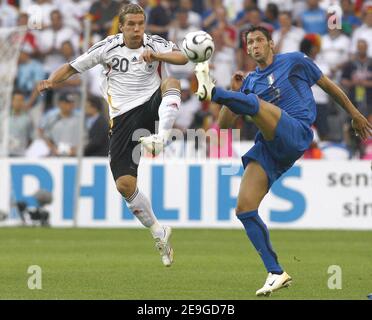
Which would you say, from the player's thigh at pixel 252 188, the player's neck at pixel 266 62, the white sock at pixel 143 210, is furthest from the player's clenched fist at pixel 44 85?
the player's thigh at pixel 252 188

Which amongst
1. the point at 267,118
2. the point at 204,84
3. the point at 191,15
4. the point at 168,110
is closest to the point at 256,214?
the point at 267,118

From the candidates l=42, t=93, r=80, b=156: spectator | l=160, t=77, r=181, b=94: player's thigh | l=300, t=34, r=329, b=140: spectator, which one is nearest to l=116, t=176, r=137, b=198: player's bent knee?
l=160, t=77, r=181, b=94: player's thigh

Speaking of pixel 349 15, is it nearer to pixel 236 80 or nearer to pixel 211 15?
pixel 211 15

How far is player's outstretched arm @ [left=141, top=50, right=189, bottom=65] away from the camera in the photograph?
11.9 meters

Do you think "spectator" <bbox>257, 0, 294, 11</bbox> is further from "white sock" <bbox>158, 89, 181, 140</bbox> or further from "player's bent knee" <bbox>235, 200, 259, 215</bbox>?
"player's bent knee" <bbox>235, 200, 259, 215</bbox>

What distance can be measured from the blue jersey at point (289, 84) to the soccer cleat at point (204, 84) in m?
1.13

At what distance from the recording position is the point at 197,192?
20.4 metres

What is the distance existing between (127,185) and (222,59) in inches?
412

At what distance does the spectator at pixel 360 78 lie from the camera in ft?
71.9

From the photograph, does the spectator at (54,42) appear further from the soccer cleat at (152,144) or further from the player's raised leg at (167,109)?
the soccer cleat at (152,144)

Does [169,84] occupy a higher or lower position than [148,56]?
lower

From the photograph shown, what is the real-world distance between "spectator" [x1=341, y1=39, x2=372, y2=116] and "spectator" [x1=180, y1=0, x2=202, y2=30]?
3.51 metres

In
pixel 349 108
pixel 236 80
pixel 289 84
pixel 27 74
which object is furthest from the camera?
pixel 27 74

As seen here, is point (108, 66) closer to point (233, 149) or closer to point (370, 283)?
point (370, 283)
